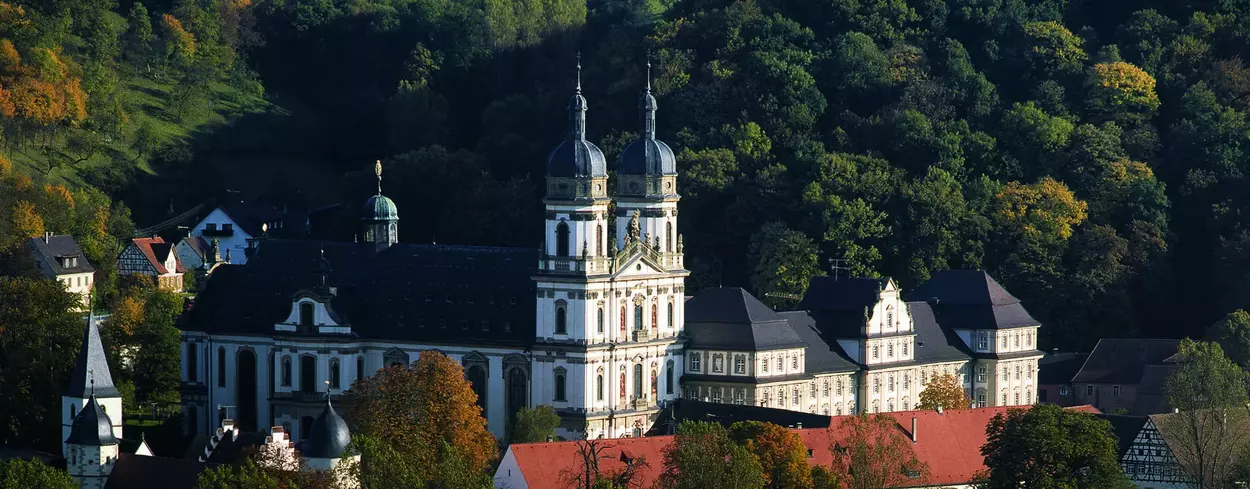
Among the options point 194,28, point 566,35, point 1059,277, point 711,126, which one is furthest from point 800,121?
point 194,28

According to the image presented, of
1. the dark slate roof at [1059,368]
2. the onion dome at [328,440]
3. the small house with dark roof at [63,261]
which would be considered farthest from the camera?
the small house with dark roof at [63,261]

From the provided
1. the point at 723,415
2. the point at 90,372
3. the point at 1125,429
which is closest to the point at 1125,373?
the point at 1125,429

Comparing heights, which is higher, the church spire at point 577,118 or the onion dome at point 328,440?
the church spire at point 577,118

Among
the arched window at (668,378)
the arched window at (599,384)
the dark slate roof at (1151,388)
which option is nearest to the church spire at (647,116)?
the arched window at (668,378)

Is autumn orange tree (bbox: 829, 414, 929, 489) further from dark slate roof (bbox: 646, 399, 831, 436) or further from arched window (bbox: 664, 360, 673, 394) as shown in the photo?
arched window (bbox: 664, 360, 673, 394)

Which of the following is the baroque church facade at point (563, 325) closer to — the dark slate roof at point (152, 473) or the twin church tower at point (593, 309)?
the twin church tower at point (593, 309)

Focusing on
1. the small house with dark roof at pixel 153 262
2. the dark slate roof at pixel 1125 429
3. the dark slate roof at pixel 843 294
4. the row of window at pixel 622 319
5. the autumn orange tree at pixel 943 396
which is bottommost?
the dark slate roof at pixel 1125 429

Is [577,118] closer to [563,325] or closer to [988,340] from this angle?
[563,325]
